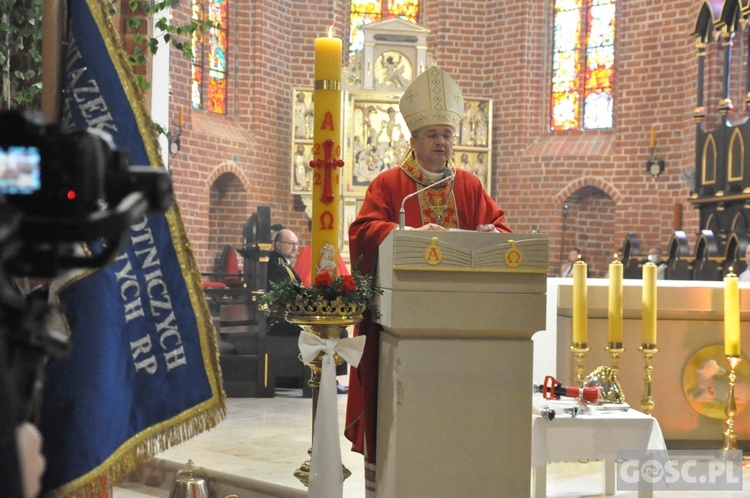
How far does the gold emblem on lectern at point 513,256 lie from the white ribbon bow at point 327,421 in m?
0.57

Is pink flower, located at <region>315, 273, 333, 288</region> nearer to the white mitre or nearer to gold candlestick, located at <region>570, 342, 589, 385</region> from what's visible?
the white mitre

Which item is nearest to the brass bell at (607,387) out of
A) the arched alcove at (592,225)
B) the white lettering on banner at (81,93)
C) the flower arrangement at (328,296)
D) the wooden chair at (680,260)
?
the flower arrangement at (328,296)

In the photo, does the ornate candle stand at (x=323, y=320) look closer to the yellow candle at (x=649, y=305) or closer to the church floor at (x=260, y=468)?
the church floor at (x=260, y=468)

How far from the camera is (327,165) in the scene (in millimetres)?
3447

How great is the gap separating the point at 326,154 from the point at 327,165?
0.14 feet

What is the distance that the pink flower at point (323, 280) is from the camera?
3.29 m

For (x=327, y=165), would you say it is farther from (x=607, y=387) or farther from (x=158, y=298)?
(x=607, y=387)

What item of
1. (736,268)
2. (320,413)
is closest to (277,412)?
(320,413)

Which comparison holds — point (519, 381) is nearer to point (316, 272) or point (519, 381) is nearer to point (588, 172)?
point (316, 272)

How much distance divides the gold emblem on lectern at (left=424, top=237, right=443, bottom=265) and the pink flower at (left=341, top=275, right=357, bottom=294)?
1.15 feet

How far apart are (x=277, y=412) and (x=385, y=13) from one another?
383 inches

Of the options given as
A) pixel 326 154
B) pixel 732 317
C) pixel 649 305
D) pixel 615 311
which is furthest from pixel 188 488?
pixel 732 317

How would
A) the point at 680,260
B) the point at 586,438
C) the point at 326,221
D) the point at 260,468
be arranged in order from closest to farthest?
the point at 326,221, the point at 586,438, the point at 260,468, the point at 680,260

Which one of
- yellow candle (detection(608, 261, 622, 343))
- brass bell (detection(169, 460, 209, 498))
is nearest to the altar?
yellow candle (detection(608, 261, 622, 343))
